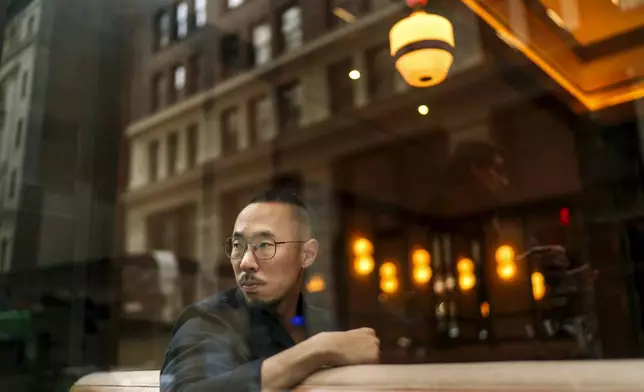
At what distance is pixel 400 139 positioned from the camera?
2.96 m

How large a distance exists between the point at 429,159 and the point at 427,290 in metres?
0.68

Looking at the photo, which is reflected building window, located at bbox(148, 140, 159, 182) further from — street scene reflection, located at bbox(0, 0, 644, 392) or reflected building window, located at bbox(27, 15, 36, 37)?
reflected building window, located at bbox(27, 15, 36, 37)

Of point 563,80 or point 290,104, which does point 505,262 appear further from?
point 290,104

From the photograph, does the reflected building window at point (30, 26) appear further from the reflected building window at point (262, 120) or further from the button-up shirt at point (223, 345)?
the button-up shirt at point (223, 345)

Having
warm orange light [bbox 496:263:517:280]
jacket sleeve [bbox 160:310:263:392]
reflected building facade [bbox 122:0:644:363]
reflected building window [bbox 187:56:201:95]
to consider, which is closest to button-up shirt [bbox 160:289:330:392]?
jacket sleeve [bbox 160:310:263:392]

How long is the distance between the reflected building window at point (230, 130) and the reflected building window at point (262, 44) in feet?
1.06

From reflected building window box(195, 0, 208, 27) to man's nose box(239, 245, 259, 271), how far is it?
5.76 feet

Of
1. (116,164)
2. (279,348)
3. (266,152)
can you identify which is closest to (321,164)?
(266,152)

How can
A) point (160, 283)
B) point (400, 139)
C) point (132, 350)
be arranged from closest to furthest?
point (132, 350)
point (160, 283)
point (400, 139)

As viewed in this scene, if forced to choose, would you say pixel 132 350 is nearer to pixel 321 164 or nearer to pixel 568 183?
pixel 321 164

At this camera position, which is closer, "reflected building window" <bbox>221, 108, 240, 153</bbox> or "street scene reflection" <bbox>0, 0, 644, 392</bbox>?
"street scene reflection" <bbox>0, 0, 644, 392</bbox>

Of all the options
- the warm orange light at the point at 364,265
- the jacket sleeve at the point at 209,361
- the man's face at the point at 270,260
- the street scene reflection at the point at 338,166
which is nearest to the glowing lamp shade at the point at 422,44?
the street scene reflection at the point at 338,166

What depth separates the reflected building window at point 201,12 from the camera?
100 inches

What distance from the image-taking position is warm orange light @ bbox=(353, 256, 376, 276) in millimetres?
2197
